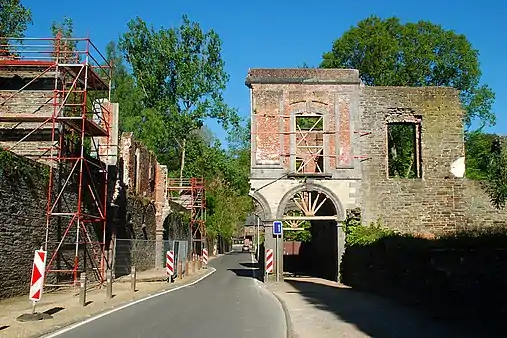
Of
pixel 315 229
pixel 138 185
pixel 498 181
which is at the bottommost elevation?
pixel 315 229

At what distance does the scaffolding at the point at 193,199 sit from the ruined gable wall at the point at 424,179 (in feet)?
67.7

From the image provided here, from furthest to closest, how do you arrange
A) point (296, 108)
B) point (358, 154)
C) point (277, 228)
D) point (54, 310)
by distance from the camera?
point (296, 108)
point (358, 154)
point (277, 228)
point (54, 310)

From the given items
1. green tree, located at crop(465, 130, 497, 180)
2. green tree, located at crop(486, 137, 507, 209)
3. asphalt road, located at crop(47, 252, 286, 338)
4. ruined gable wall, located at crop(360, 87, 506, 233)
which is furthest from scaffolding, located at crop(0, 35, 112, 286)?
green tree, located at crop(465, 130, 497, 180)

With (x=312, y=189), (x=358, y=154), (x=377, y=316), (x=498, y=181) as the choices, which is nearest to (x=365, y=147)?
(x=358, y=154)

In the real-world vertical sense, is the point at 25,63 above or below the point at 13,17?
below

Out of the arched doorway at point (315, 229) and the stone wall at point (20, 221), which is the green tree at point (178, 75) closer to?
the arched doorway at point (315, 229)

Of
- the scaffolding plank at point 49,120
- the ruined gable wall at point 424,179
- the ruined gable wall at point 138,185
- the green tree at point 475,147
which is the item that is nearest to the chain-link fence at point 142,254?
the ruined gable wall at point 138,185

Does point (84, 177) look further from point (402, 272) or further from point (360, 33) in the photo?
point (360, 33)

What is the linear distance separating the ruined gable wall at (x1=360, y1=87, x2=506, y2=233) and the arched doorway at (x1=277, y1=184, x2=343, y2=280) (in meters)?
1.67

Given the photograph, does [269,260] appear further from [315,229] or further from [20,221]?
[20,221]

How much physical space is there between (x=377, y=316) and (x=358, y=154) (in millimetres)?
14422

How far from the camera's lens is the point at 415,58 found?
42.8 metres

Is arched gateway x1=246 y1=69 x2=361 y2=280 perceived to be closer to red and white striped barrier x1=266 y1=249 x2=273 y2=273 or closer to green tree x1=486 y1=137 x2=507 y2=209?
red and white striped barrier x1=266 y1=249 x2=273 y2=273

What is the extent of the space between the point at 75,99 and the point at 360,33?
24815mm
